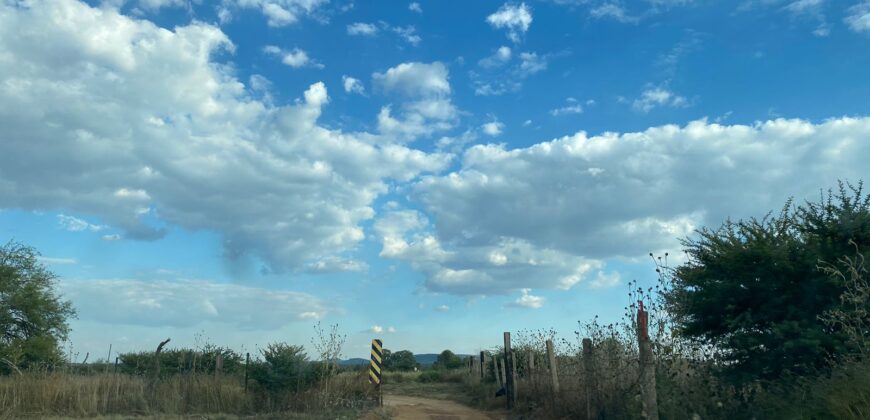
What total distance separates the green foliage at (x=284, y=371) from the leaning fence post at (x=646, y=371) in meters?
12.5

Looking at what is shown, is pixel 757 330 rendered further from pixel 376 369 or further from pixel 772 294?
pixel 376 369

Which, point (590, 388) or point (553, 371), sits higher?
point (553, 371)

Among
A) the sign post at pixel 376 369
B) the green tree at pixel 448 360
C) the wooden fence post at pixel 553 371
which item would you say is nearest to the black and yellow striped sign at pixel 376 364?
the sign post at pixel 376 369

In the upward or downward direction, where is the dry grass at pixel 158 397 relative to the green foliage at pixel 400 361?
downward

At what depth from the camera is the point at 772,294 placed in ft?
37.3

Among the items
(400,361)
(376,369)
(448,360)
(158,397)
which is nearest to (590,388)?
(376,369)

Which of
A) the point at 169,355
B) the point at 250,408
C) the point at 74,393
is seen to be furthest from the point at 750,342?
the point at 169,355

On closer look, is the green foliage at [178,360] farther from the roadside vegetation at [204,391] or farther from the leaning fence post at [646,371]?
the leaning fence post at [646,371]

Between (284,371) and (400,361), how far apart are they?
52390 mm

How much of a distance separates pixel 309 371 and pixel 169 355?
16808 millimetres

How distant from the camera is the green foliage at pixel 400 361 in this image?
67.6 meters

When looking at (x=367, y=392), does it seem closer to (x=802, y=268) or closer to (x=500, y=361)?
(x=500, y=361)

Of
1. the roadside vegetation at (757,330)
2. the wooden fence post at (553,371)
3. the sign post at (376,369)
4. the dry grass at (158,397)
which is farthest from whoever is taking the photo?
the sign post at (376,369)

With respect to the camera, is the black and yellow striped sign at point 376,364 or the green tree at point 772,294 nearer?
the green tree at point 772,294
